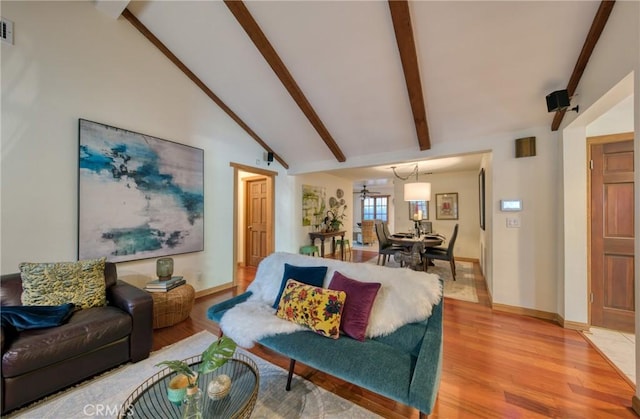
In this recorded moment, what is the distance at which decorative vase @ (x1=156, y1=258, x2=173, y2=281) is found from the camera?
2.71 metres

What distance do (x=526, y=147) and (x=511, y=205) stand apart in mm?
709

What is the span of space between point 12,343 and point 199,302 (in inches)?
74.3

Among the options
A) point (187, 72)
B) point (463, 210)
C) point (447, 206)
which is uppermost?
point (187, 72)

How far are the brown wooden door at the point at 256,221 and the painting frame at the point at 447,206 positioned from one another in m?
4.62

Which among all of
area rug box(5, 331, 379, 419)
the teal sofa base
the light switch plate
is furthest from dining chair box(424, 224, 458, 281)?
area rug box(5, 331, 379, 419)

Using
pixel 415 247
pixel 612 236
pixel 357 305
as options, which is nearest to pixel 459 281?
pixel 415 247

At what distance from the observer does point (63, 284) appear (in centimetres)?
187

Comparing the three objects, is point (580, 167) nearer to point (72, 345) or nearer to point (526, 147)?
point (526, 147)

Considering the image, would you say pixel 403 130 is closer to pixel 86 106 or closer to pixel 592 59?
pixel 592 59

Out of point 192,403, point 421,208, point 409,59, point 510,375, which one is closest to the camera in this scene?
point 192,403

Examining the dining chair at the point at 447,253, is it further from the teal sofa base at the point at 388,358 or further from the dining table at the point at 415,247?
the teal sofa base at the point at 388,358

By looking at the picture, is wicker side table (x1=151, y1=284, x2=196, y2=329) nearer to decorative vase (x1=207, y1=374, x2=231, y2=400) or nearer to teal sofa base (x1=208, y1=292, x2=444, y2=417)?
teal sofa base (x1=208, y1=292, x2=444, y2=417)

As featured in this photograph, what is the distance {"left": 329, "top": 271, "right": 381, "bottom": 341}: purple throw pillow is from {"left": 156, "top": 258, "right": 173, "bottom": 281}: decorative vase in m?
2.12

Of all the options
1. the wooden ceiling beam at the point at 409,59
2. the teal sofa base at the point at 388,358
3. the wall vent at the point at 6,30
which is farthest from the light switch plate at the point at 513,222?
the wall vent at the point at 6,30
